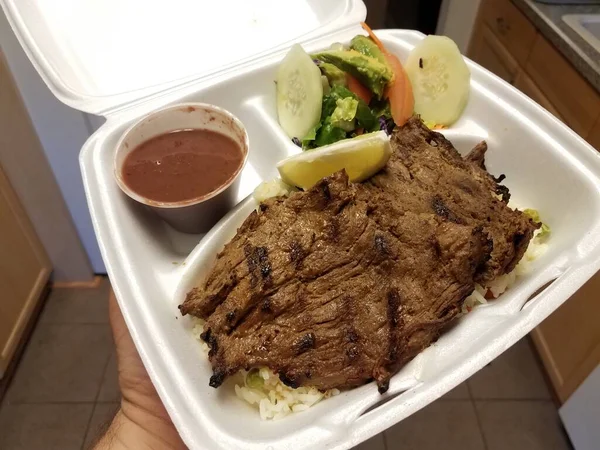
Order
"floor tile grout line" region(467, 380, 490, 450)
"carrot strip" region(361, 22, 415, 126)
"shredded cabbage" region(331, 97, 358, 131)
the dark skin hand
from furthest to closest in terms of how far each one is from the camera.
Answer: "floor tile grout line" region(467, 380, 490, 450) → "carrot strip" region(361, 22, 415, 126) → "shredded cabbage" region(331, 97, 358, 131) → the dark skin hand

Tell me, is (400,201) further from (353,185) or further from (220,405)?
(220,405)

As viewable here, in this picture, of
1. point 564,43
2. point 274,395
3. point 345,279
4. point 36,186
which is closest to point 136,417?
point 274,395

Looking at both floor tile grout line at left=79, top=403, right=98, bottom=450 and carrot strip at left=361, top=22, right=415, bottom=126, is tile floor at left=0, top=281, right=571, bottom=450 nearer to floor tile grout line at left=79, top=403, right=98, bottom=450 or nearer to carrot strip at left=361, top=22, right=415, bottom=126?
floor tile grout line at left=79, top=403, right=98, bottom=450

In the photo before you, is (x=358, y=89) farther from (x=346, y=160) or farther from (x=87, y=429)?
(x=87, y=429)

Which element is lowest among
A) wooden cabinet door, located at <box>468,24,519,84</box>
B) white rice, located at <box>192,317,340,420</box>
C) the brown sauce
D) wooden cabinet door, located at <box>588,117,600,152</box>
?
wooden cabinet door, located at <box>468,24,519,84</box>

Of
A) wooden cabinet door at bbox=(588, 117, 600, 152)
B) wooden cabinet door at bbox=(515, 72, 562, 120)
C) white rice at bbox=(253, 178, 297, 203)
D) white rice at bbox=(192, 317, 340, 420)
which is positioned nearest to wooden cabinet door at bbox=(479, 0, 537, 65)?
wooden cabinet door at bbox=(515, 72, 562, 120)

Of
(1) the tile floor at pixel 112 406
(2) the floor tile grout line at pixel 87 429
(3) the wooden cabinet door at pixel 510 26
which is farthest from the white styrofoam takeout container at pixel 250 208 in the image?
(2) the floor tile grout line at pixel 87 429

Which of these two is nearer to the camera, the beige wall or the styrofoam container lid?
the styrofoam container lid
